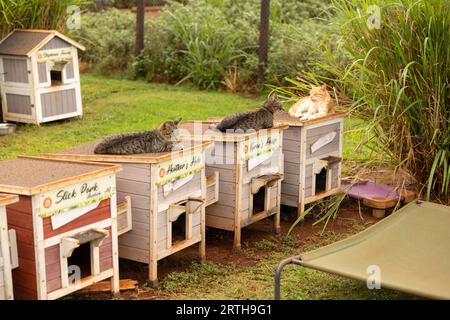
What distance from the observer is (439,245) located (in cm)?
414

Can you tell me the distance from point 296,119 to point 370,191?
1.13m

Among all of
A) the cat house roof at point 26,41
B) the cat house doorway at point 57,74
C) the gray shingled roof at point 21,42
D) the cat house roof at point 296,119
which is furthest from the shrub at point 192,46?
the cat house roof at point 296,119

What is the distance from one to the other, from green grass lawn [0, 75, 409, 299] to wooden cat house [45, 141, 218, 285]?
28 cm

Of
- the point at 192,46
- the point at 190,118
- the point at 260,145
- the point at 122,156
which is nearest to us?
the point at 122,156

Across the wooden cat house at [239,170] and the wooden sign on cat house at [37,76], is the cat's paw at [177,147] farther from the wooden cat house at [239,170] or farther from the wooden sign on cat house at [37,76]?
the wooden sign on cat house at [37,76]

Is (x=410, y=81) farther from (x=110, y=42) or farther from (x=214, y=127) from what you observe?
A: (x=110, y=42)

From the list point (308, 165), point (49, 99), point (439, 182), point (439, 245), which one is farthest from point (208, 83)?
point (439, 245)

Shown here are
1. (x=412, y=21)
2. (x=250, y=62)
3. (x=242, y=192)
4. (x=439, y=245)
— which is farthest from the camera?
(x=250, y=62)

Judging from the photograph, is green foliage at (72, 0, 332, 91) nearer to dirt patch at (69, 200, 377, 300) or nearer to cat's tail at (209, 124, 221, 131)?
dirt patch at (69, 200, 377, 300)

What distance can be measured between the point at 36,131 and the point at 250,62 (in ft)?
13.6

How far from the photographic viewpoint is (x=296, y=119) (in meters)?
5.66

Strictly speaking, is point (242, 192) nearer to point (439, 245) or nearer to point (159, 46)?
point (439, 245)

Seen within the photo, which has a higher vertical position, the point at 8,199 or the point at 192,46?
the point at 192,46

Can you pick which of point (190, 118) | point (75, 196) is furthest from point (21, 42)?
point (75, 196)
